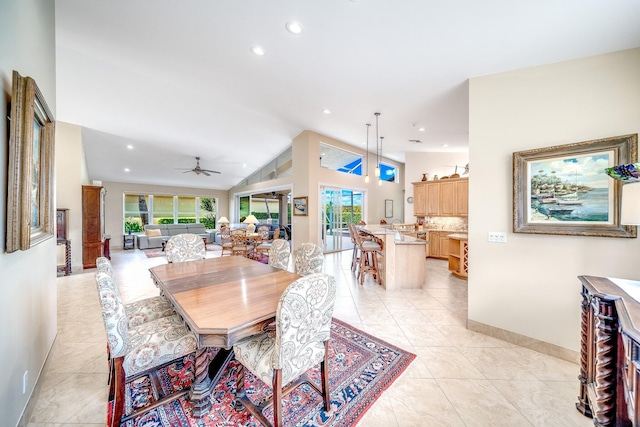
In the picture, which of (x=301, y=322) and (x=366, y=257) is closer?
(x=301, y=322)

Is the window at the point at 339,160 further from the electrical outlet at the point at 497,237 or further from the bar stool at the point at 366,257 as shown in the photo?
the electrical outlet at the point at 497,237

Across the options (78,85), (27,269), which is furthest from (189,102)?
(27,269)

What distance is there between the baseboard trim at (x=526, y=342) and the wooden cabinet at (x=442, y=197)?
382 centimetres

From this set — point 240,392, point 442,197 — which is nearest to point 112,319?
point 240,392

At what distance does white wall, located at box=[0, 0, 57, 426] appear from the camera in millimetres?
1213

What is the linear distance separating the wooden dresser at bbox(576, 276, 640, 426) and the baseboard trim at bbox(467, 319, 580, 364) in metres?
0.75

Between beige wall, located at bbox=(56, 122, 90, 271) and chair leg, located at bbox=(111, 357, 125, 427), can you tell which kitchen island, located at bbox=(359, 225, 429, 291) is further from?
beige wall, located at bbox=(56, 122, 90, 271)

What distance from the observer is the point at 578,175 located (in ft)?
6.75

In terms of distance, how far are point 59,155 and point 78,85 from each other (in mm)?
2118

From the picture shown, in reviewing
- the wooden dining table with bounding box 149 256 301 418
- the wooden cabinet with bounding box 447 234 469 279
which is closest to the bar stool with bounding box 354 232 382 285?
the wooden cabinet with bounding box 447 234 469 279

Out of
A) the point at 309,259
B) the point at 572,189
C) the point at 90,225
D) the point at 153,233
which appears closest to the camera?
the point at 572,189

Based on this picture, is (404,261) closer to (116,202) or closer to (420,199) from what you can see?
(420,199)

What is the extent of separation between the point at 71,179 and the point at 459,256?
8613 mm

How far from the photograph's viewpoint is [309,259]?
8.02 feet
